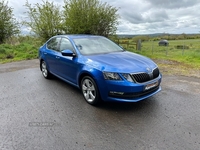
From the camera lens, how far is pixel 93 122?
314 centimetres

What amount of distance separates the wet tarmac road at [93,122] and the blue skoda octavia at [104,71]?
372mm

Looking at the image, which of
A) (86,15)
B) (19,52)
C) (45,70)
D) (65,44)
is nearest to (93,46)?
(65,44)

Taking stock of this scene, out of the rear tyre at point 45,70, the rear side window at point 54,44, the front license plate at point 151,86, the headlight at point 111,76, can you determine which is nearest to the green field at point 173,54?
the front license plate at point 151,86

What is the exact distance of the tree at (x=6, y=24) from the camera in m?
14.0

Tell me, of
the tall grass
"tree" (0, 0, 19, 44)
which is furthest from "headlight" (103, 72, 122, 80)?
"tree" (0, 0, 19, 44)

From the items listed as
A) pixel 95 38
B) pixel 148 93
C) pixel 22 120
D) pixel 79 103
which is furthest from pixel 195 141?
pixel 95 38

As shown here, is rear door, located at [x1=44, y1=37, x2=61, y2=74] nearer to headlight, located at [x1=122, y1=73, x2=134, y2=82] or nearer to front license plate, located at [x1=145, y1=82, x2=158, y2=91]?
headlight, located at [x1=122, y1=73, x2=134, y2=82]

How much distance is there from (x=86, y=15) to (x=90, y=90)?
352 inches

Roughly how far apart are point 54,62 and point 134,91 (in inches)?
110

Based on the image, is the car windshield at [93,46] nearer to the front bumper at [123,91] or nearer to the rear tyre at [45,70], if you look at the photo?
the front bumper at [123,91]

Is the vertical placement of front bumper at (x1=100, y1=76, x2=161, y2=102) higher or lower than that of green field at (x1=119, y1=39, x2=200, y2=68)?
lower

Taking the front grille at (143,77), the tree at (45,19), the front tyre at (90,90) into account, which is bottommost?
the front tyre at (90,90)

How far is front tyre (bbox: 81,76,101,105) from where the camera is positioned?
3.61 meters

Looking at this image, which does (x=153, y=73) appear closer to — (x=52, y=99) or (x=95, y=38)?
(x=95, y=38)
